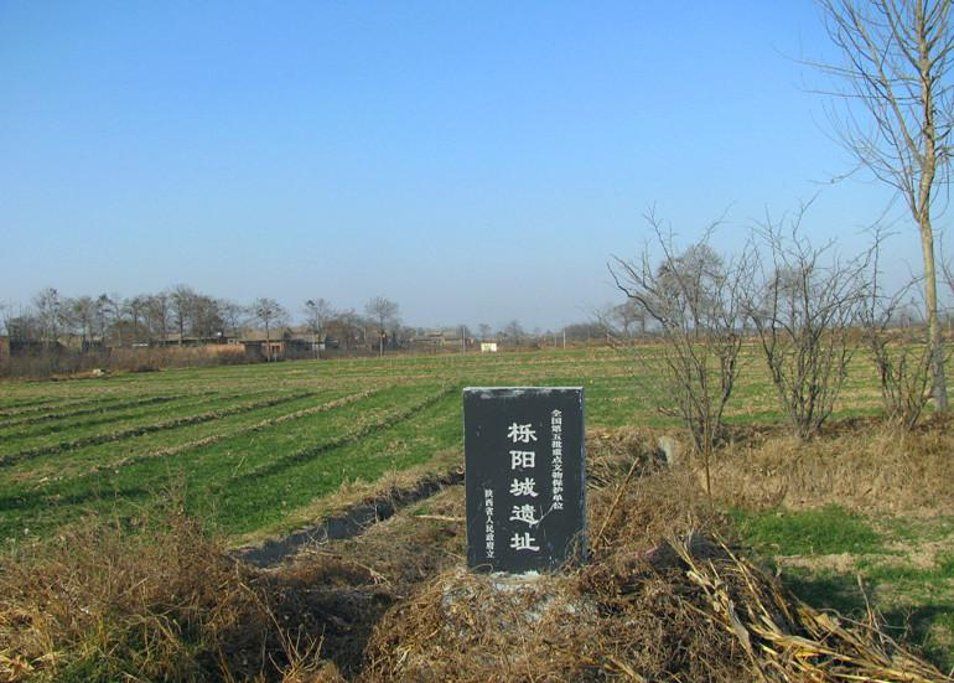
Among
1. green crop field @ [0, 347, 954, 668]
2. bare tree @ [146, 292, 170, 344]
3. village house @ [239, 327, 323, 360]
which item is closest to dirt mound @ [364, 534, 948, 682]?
green crop field @ [0, 347, 954, 668]

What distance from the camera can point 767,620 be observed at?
426 cm

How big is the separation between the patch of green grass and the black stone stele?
2800 mm

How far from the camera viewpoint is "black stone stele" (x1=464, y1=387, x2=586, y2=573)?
5023 millimetres

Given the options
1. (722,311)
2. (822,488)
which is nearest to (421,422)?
(722,311)

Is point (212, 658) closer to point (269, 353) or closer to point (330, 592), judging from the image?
point (330, 592)

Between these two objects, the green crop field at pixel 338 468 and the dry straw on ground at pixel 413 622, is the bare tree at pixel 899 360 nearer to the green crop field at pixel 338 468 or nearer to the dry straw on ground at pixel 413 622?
the green crop field at pixel 338 468

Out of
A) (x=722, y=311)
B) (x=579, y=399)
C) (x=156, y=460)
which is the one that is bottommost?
(x=156, y=460)

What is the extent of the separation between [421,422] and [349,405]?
23.4 feet

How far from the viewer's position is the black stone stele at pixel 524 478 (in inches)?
198

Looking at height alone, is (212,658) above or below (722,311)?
below

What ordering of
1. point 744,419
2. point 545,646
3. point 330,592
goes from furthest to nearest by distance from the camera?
point 744,419, point 330,592, point 545,646

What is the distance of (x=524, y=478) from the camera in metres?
5.08

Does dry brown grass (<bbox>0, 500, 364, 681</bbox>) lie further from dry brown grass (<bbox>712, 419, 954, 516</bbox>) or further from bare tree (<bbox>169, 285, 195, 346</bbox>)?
bare tree (<bbox>169, 285, 195, 346</bbox>)

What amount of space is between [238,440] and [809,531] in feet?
47.9
